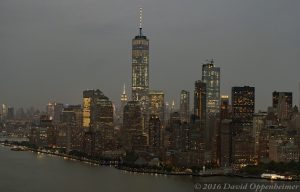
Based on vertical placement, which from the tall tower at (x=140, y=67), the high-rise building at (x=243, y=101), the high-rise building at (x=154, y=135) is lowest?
the high-rise building at (x=154, y=135)

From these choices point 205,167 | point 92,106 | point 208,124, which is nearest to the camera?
point 205,167

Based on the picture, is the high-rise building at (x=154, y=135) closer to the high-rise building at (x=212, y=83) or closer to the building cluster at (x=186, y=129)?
the building cluster at (x=186, y=129)

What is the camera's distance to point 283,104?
2616 cm

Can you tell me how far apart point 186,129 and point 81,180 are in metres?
8.25

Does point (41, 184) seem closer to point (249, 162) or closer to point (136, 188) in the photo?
point (136, 188)

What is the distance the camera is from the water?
12.1m

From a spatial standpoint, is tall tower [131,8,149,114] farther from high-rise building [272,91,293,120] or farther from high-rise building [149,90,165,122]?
high-rise building [272,91,293,120]

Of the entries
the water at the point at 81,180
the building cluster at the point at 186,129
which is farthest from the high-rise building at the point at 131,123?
the water at the point at 81,180

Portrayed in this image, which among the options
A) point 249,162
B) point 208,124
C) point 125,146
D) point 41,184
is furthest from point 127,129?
point 41,184

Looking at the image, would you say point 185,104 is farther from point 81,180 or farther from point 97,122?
point 81,180

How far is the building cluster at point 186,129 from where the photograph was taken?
61.4 feet

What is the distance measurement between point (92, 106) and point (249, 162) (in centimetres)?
1390

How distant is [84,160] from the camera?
818 inches

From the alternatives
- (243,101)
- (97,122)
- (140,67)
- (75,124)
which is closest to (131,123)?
(97,122)
